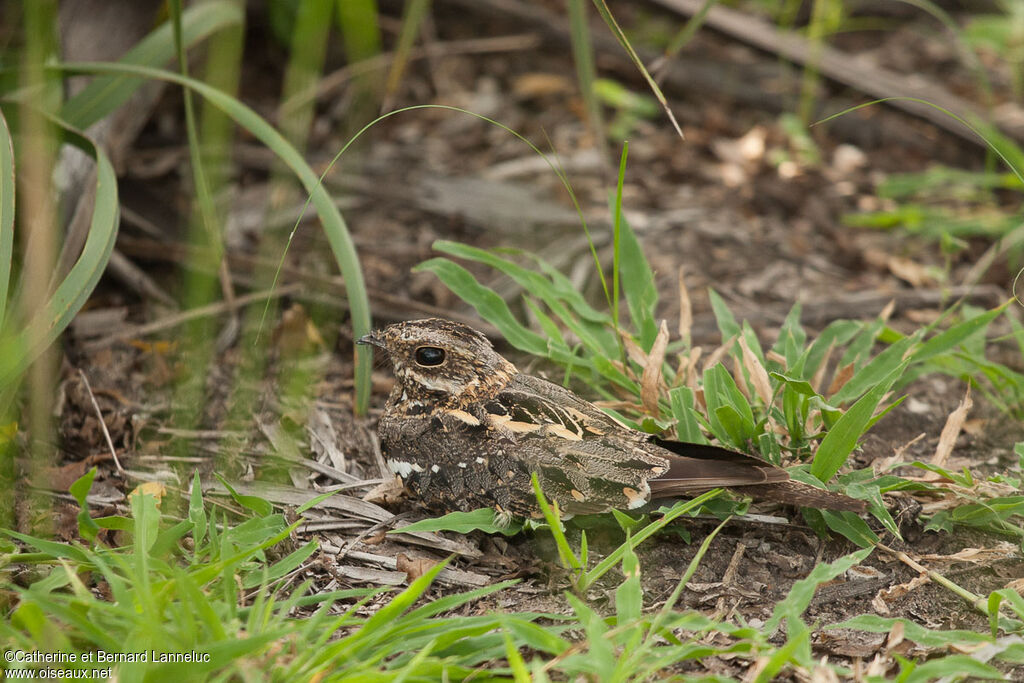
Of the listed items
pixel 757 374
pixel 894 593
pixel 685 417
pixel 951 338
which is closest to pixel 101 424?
pixel 685 417

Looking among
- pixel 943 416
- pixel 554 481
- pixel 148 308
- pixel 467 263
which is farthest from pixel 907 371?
pixel 148 308

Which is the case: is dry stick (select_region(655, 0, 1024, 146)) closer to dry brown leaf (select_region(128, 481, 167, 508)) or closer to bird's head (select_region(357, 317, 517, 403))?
bird's head (select_region(357, 317, 517, 403))

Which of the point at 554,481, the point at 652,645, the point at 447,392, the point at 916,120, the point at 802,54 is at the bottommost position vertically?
the point at 652,645

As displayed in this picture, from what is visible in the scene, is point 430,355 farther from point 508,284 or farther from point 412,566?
point 508,284

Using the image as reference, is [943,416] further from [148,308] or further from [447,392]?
[148,308]

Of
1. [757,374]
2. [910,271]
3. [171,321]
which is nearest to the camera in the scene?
[757,374]

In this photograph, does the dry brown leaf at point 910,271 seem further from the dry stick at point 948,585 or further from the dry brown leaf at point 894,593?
the dry brown leaf at point 894,593
